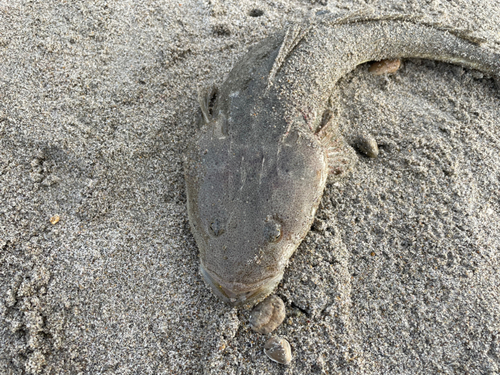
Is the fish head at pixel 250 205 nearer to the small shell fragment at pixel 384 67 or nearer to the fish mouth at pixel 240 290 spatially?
the fish mouth at pixel 240 290

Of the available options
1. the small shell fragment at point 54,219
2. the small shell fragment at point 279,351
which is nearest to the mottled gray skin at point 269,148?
the small shell fragment at point 279,351

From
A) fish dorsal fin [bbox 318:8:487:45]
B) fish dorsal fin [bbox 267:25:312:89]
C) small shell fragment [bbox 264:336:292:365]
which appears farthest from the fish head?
fish dorsal fin [bbox 318:8:487:45]

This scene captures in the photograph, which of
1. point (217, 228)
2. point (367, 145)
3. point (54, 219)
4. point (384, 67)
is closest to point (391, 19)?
point (384, 67)

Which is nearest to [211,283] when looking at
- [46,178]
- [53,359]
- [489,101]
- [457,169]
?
[53,359]

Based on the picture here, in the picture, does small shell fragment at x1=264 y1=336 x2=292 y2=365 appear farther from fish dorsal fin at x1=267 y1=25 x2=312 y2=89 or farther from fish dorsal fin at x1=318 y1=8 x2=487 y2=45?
fish dorsal fin at x1=318 y1=8 x2=487 y2=45

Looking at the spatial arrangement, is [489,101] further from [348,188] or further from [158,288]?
[158,288]

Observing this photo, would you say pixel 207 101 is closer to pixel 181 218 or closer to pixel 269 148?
pixel 269 148
